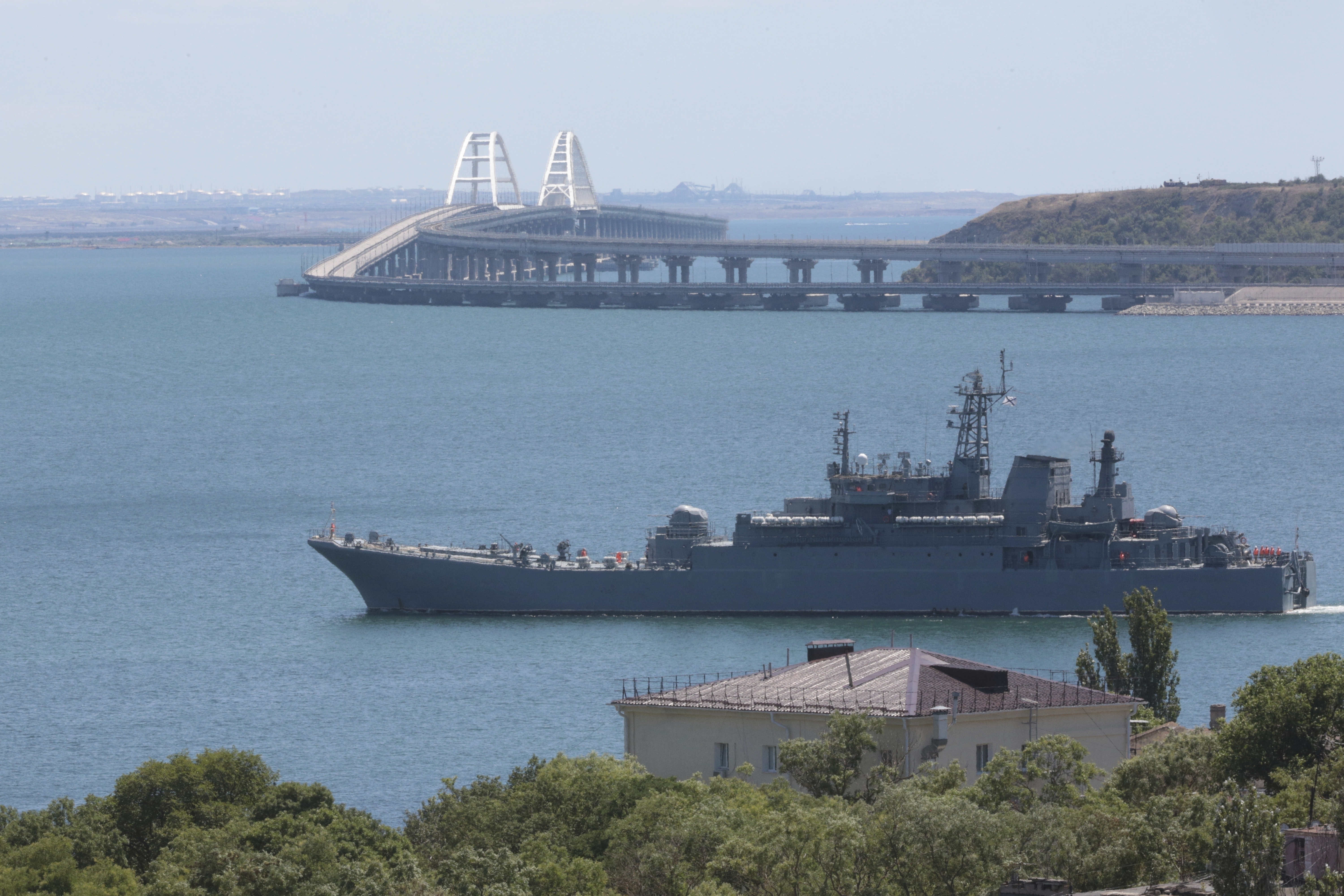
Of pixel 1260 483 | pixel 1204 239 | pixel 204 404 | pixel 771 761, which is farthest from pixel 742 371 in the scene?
pixel 771 761

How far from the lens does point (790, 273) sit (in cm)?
18138

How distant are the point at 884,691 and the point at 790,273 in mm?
149688

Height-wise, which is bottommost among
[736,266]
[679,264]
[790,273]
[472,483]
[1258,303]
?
[472,483]

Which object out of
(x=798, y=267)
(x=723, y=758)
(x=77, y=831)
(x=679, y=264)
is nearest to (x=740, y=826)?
(x=723, y=758)

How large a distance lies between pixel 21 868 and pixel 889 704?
39.2 ft

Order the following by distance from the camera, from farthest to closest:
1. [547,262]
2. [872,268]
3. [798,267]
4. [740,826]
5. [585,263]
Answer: [585,263]
[547,262]
[798,267]
[872,268]
[740,826]

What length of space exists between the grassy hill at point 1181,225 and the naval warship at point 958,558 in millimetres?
114405

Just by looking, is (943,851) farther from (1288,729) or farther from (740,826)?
(1288,729)

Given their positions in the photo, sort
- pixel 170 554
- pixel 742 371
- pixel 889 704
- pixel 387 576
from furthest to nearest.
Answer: pixel 742 371 < pixel 170 554 < pixel 387 576 < pixel 889 704

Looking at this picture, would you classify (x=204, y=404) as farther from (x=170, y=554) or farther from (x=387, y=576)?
(x=387, y=576)

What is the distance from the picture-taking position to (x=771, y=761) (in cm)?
A: 3250

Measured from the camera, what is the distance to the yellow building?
104 ft

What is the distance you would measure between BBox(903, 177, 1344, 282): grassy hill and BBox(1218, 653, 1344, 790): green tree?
14112 cm

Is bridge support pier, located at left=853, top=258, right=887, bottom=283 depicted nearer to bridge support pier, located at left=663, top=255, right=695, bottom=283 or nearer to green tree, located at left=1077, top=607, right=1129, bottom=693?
bridge support pier, located at left=663, top=255, right=695, bottom=283
